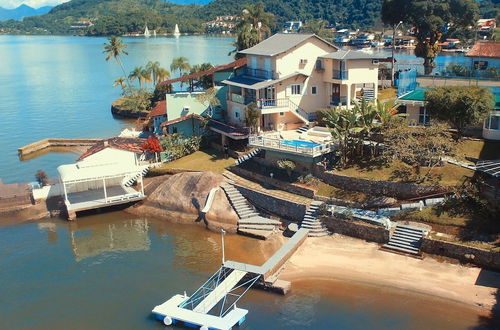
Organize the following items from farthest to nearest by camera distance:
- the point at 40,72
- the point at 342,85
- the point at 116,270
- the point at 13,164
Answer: the point at 40,72 → the point at 13,164 → the point at 342,85 → the point at 116,270

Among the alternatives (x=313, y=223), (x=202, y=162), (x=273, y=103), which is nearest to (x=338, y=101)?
(x=273, y=103)

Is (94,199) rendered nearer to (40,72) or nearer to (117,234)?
(117,234)

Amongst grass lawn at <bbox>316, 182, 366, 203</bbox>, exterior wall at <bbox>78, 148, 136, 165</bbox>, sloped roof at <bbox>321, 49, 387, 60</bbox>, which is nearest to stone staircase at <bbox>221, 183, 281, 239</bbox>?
grass lawn at <bbox>316, 182, 366, 203</bbox>

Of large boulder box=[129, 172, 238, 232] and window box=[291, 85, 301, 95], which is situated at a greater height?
window box=[291, 85, 301, 95]

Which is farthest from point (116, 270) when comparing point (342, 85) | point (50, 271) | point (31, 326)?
point (342, 85)

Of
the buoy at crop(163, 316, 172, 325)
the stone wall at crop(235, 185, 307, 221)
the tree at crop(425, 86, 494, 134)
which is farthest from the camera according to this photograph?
the stone wall at crop(235, 185, 307, 221)

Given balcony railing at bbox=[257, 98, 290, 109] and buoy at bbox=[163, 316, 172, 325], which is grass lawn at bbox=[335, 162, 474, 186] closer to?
balcony railing at bbox=[257, 98, 290, 109]

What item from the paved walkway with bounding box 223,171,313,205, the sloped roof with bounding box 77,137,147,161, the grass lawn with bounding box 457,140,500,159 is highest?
the grass lawn with bounding box 457,140,500,159

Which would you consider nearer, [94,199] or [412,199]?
[412,199]

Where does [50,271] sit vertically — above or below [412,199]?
below
